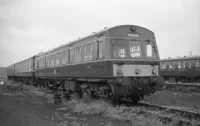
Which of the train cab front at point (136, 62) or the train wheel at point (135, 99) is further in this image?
the train wheel at point (135, 99)

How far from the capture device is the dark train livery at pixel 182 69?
22766 millimetres

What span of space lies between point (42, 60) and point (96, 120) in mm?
14472

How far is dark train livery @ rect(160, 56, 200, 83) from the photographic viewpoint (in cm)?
2277

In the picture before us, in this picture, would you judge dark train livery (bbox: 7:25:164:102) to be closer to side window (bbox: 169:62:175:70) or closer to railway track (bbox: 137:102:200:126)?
railway track (bbox: 137:102:200:126)

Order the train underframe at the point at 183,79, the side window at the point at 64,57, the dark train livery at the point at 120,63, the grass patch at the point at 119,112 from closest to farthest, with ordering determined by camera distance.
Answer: the grass patch at the point at 119,112 < the dark train livery at the point at 120,63 < the side window at the point at 64,57 < the train underframe at the point at 183,79

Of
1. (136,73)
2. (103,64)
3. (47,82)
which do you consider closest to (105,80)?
(103,64)

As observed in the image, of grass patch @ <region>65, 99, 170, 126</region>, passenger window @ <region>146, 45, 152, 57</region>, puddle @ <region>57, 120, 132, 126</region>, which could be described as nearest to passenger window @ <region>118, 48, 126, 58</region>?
passenger window @ <region>146, 45, 152, 57</region>

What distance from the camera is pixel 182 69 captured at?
24781 mm

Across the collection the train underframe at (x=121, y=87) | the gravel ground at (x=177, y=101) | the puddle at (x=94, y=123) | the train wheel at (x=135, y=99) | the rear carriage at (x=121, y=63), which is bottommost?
the gravel ground at (x=177, y=101)

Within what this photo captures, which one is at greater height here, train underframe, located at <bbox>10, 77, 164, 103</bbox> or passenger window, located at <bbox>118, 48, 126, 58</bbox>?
passenger window, located at <bbox>118, 48, 126, 58</bbox>

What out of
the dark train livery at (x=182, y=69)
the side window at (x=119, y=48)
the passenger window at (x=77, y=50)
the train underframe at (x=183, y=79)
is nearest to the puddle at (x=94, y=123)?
the side window at (x=119, y=48)

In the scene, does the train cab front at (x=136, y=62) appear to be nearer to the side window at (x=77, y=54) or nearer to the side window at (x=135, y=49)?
the side window at (x=135, y=49)

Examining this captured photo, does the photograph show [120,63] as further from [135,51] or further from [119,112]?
[119,112]

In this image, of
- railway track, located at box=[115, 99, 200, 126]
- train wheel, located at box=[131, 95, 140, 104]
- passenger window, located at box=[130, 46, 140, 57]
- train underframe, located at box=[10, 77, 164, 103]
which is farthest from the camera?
train wheel, located at box=[131, 95, 140, 104]
